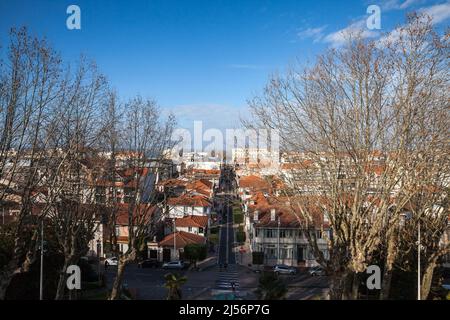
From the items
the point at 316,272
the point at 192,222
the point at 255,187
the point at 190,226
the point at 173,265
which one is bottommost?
the point at 316,272

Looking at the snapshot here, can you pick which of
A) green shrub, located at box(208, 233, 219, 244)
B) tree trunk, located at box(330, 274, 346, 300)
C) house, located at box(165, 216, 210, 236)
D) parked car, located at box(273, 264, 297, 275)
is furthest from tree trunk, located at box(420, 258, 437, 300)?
green shrub, located at box(208, 233, 219, 244)

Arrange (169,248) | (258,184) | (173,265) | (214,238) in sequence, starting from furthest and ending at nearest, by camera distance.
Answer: (214,238) → (258,184) → (169,248) → (173,265)

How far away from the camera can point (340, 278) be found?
31.6ft

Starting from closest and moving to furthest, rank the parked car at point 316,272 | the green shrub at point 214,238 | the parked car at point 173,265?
the parked car at point 316,272
the parked car at point 173,265
the green shrub at point 214,238

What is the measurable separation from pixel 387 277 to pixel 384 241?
126cm

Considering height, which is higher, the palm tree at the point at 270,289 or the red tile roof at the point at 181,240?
the palm tree at the point at 270,289

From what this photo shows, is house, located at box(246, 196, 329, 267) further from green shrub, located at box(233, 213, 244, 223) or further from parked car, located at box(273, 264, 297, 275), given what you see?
green shrub, located at box(233, 213, 244, 223)

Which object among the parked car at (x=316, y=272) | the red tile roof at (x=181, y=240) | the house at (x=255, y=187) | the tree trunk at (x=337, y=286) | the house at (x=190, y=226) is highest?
the house at (x=255, y=187)

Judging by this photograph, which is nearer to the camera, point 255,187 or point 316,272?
point 255,187

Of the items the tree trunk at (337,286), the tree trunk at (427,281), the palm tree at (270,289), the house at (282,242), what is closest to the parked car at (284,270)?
the house at (282,242)

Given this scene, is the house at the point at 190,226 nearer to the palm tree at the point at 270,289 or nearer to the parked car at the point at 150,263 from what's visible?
the parked car at the point at 150,263

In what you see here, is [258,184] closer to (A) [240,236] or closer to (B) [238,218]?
(A) [240,236]

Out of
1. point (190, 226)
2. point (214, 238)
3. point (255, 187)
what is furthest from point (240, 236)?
point (255, 187)
